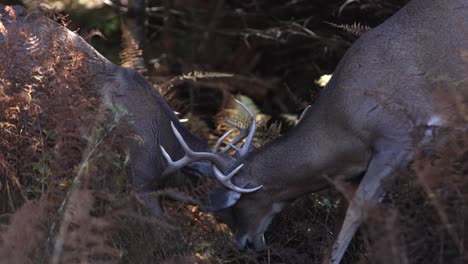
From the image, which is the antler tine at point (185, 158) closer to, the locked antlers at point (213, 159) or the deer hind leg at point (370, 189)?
the locked antlers at point (213, 159)

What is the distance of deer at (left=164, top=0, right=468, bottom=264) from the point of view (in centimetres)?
631

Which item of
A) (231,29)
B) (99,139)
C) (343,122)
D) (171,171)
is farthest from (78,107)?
(231,29)

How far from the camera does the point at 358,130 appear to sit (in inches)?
257

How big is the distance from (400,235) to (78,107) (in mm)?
2408

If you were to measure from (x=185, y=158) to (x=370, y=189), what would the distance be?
1792 millimetres

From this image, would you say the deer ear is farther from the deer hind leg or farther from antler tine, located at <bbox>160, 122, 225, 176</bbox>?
the deer hind leg

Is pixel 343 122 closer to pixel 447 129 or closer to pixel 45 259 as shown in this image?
pixel 447 129

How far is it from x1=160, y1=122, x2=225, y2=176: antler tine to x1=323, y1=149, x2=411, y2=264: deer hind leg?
4.58 feet

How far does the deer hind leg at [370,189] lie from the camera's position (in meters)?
6.20

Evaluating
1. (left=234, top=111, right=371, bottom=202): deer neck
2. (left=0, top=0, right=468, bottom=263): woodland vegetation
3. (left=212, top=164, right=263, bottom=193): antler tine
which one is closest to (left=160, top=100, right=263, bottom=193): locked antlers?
(left=212, top=164, right=263, bottom=193): antler tine

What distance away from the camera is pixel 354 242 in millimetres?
6602

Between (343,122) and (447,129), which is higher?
(447,129)

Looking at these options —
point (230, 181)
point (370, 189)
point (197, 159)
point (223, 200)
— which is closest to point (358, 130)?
point (370, 189)

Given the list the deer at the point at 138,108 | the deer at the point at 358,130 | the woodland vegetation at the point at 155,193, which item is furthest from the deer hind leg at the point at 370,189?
the deer at the point at 138,108
